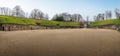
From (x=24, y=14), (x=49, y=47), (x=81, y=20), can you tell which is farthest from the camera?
(x=81, y=20)

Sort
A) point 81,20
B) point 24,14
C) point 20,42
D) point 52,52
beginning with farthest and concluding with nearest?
1. point 81,20
2. point 24,14
3. point 20,42
4. point 52,52

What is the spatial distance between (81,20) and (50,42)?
5736 centimetres

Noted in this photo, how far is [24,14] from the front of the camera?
178 feet

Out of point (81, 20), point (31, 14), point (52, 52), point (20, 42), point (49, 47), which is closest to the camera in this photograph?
point (52, 52)

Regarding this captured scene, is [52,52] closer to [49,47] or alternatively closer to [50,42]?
→ [49,47]

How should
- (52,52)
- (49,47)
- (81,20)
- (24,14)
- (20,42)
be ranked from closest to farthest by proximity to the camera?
(52,52) < (49,47) < (20,42) < (24,14) < (81,20)

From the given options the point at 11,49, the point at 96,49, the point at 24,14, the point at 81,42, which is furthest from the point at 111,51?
the point at 24,14

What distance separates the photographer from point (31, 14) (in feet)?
194

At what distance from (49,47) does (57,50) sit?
0.44 m

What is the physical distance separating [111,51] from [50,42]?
8.04 ft

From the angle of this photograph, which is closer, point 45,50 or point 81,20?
point 45,50

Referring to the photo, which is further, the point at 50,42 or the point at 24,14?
the point at 24,14

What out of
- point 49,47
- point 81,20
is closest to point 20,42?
point 49,47

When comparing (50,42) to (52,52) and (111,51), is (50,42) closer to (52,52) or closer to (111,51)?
(52,52)
